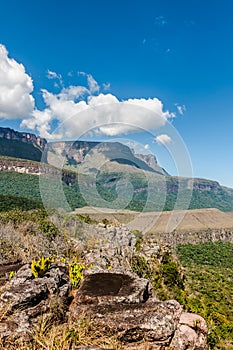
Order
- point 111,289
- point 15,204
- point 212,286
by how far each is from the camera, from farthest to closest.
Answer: point 15,204
point 212,286
point 111,289

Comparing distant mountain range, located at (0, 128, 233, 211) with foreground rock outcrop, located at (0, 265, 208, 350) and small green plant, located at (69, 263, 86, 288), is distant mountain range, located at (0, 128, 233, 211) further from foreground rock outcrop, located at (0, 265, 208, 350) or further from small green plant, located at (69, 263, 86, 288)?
foreground rock outcrop, located at (0, 265, 208, 350)

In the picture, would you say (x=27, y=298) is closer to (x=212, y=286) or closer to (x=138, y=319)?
(x=138, y=319)

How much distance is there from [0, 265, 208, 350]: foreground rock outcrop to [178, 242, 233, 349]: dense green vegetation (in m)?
4.99

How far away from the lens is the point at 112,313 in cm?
519

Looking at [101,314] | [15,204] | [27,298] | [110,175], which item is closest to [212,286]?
[110,175]

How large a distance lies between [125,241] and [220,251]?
113 meters

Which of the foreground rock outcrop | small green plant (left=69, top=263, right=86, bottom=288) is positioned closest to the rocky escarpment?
the foreground rock outcrop

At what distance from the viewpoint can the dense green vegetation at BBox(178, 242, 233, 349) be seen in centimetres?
2698

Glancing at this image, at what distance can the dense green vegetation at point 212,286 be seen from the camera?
1062 inches

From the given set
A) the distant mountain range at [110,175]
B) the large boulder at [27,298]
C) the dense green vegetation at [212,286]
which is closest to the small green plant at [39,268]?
the large boulder at [27,298]

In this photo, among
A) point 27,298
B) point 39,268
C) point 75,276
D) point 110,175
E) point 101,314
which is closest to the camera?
point 101,314

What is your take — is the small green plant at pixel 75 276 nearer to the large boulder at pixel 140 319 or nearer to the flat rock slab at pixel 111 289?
the flat rock slab at pixel 111 289

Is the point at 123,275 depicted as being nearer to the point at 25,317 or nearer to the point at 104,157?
the point at 25,317

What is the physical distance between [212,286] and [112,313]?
243 ft
